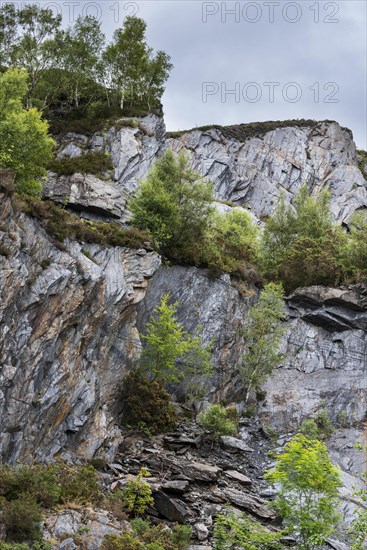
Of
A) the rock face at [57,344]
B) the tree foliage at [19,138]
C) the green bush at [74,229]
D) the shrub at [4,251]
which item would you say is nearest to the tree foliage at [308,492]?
the rock face at [57,344]

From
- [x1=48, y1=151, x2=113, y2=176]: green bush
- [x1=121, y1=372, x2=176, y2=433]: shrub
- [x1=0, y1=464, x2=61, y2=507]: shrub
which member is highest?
[x1=48, y1=151, x2=113, y2=176]: green bush

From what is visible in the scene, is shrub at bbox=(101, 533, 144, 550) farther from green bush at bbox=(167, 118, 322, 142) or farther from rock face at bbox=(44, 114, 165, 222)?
green bush at bbox=(167, 118, 322, 142)

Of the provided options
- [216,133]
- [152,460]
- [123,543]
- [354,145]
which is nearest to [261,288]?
[152,460]

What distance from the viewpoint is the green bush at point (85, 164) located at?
41.0 m

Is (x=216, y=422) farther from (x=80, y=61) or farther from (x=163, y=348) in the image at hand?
(x=80, y=61)

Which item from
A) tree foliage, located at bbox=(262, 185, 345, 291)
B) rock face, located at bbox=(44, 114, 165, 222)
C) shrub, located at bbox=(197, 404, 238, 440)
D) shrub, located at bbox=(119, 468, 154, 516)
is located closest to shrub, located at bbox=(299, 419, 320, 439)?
shrub, located at bbox=(197, 404, 238, 440)

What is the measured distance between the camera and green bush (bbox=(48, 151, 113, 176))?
135 feet

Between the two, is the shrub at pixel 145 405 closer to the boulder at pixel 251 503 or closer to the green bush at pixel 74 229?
the boulder at pixel 251 503

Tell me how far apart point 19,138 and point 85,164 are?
58.7 ft

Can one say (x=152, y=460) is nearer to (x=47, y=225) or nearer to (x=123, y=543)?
(x=123, y=543)

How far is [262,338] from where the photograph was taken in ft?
114

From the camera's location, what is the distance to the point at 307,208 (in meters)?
50.9

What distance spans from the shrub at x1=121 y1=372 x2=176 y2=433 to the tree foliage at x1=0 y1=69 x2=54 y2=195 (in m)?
11.7

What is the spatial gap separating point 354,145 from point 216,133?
27606mm
